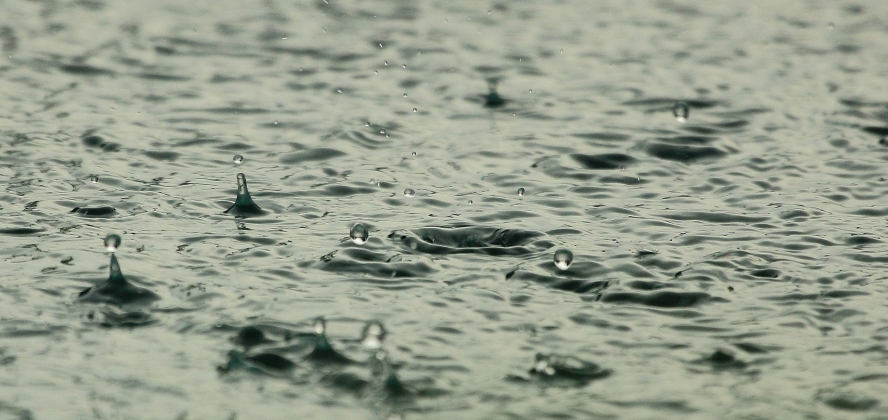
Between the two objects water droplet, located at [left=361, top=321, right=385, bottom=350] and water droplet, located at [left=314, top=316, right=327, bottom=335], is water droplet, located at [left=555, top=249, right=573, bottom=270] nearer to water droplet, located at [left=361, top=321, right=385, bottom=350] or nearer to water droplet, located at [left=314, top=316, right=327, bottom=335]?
water droplet, located at [left=361, top=321, right=385, bottom=350]

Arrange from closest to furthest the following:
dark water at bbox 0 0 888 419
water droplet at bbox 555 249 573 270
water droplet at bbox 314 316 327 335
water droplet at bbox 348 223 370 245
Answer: dark water at bbox 0 0 888 419
water droplet at bbox 314 316 327 335
water droplet at bbox 555 249 573 270
water droplet at bbox 348 223 370 245

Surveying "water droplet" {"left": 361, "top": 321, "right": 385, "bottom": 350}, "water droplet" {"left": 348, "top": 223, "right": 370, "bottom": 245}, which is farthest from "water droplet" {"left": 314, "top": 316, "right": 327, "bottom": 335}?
"water droplet" {"left": 348, "top": 223, "right": 370, "bottom": 245}

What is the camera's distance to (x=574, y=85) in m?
8.82

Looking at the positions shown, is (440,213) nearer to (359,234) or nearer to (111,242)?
(359,234)

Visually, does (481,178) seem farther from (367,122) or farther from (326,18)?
(326,18)

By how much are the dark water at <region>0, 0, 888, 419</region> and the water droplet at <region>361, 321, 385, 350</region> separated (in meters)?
0.03

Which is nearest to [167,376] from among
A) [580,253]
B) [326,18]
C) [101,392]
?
[101,392]

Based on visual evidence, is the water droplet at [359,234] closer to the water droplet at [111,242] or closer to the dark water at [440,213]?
the dark water at [440,213]

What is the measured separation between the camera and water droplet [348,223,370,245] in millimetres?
5848

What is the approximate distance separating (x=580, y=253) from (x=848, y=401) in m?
1.64

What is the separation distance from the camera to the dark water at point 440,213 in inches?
177

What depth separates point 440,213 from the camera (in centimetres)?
630

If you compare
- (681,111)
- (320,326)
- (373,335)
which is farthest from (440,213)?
(681,111)

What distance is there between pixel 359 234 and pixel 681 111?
3171 mm
